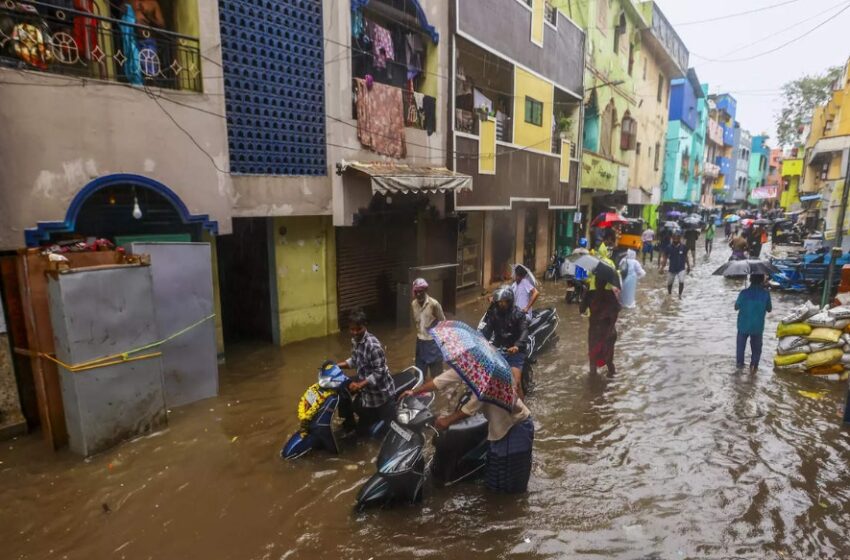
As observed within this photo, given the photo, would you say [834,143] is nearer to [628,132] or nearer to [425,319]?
[628,132]

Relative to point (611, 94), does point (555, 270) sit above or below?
below

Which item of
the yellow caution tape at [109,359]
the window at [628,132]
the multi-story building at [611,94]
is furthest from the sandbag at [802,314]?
the window at [628,132]

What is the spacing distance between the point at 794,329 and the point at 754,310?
3.23ft

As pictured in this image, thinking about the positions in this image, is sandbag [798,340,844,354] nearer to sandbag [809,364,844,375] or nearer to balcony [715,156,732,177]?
sandbag [809,364,844,375]

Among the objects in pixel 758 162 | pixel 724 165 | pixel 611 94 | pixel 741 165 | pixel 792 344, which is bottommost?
pixel 792 344

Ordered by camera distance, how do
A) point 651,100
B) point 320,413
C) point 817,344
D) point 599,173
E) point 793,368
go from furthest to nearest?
point 651,100 → point 599,173 → point 793,368 → point 817,344 → point 320,413

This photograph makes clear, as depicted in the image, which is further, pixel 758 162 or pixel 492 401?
pixel 758 162

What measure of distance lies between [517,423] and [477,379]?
83cm

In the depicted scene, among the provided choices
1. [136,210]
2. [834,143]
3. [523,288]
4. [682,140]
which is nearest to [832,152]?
[834,143]

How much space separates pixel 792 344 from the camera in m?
8.16

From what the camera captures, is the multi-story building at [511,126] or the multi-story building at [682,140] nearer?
the multi-story building at [511,126]

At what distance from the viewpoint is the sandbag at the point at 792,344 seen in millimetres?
8055

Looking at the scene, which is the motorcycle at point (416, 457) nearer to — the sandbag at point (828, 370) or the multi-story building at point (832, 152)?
the sandbag at point (828, 370)

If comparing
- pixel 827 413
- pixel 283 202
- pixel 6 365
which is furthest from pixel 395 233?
pixel 827 413
